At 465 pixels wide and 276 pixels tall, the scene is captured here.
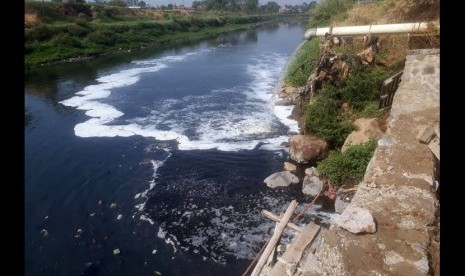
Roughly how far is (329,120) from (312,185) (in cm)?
366

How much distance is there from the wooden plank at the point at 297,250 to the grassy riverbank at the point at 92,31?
124ft

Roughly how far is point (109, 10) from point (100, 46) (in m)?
20.1

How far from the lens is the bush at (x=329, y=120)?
14.2m

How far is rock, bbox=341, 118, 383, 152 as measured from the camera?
12445mm

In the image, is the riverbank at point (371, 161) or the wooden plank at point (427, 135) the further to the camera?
the wooden plank at point (427, 135)

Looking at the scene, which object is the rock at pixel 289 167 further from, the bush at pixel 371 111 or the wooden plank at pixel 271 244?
the wooden plank at pixel 271 244

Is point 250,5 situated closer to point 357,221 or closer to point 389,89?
point 389,89

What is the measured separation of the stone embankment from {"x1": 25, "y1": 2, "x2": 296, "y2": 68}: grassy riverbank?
124 feet

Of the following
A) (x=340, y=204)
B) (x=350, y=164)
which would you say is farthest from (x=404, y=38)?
(x=340, y=204)

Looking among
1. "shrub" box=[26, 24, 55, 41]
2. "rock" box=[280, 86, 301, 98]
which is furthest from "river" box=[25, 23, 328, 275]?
"shrub" box=[26, 24, 55, 41]

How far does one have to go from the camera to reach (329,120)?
14.7 metres

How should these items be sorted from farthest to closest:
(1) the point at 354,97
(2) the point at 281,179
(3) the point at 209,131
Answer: (3) the point at 209,131, (1) the point at 354,97, (2) the point at 281,179

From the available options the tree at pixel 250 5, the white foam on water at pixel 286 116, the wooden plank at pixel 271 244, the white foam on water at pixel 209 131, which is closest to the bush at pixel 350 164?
the white foam on water at pixel 209 131
